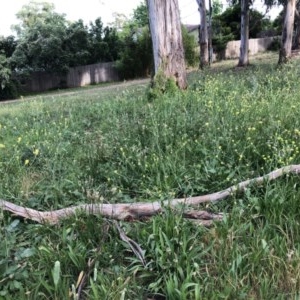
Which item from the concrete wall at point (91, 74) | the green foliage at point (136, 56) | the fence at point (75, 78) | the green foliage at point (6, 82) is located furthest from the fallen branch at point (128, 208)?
the concrete wall at point (91, 74)

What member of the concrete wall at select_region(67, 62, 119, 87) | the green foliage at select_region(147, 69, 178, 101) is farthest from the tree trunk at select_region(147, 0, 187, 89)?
the concrete wall at select_region(67, 62, 119, 87)

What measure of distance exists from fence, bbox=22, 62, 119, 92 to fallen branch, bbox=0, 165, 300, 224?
24.9 meters

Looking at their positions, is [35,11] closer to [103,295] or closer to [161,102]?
[161,102]

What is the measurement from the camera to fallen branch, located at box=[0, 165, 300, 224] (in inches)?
111

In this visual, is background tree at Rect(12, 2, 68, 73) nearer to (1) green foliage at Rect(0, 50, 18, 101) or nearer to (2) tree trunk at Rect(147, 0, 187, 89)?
(1) green foliage at Rect(0, 50, 18, 101)

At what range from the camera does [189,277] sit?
223 centimetres

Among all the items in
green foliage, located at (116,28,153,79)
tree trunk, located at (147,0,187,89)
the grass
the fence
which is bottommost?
the fence

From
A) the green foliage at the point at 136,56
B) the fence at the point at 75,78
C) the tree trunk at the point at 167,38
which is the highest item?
the tree trunk at the point at 167,38

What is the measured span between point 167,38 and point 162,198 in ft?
17.2

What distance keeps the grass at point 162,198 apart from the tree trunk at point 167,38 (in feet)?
6.96

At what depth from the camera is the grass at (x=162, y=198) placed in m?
2.28

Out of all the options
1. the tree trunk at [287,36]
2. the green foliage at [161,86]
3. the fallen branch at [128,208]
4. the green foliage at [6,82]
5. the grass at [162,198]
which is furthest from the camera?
the green foliage at [6,82]

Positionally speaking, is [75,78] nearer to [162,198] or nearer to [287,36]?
[287,36]

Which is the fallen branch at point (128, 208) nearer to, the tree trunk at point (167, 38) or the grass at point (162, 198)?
the grass at point (162, 198)
